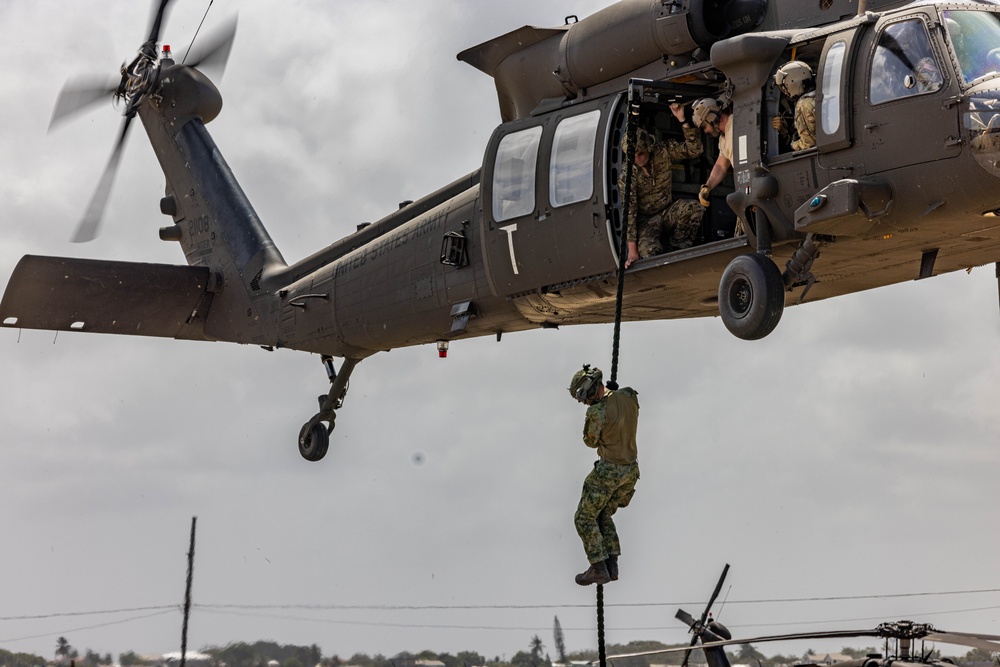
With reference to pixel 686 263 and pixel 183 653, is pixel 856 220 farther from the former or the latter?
pixel 183 653

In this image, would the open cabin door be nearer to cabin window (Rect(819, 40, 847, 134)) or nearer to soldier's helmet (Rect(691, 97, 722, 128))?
soldier's helmet (Rect(691, 97, 722, 128))

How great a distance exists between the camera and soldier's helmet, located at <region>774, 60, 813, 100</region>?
9.15 metres

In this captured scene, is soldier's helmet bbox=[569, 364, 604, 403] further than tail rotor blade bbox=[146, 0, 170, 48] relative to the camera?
No

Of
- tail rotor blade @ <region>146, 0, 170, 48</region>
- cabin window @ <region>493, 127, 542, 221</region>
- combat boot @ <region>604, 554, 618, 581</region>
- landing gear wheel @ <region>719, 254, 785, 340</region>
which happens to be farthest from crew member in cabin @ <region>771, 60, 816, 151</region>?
tail rotor blade @ <region>146, 0, 170, 48</region>

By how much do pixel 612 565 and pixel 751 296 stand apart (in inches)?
80.4

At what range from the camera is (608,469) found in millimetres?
9125

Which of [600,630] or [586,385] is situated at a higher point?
[586,385]

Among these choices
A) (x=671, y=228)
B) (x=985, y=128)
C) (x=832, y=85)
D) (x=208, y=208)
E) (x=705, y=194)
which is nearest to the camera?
(x=985, y=128)

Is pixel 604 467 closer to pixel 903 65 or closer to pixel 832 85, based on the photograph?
pixel 832 85

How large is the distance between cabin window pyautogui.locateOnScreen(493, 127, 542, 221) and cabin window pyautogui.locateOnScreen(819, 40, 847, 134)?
9.15 feet

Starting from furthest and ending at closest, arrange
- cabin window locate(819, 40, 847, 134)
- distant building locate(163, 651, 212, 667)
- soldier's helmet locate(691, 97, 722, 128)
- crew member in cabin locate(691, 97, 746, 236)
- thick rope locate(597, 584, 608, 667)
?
distant building locate(163, 651, 212, 667) → soldier's helmet locate(691, 97, 722, 128) → crew member in cabin locate(691, 97, 746, 236) → cabin window locate(819, 40, 847, 134) → thick rope locate(597, 584, 608, 667)

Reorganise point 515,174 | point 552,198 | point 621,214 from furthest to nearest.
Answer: point 515,174 < point 552,198 < point 621,214

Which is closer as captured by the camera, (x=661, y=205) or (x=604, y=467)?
(x=604, y=467)

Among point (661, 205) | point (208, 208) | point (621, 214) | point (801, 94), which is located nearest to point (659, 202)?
point (661, 205)
